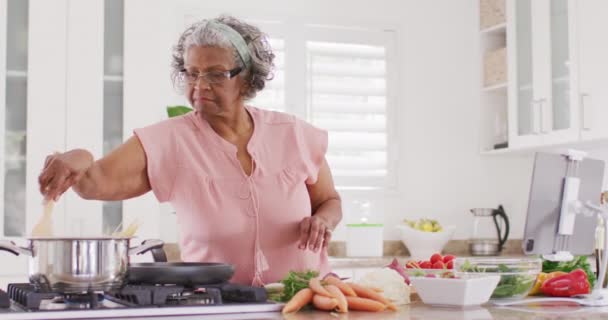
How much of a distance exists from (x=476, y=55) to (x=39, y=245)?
3.75 meters

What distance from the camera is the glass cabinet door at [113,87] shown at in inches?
151

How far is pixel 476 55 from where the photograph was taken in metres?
5.05

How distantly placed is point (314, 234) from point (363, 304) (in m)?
0.45

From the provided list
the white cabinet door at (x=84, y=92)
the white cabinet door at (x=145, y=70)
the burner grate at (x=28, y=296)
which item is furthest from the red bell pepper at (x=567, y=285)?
the white cabinet door at (x=84, y=92)

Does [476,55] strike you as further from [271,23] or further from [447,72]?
[271,23]

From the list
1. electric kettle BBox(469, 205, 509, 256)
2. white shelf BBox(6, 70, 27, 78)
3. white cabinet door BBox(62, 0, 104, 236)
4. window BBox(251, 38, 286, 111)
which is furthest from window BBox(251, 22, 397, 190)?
white shelf BBox(6, 70, 27, 78)

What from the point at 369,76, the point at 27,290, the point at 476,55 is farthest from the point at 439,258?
the point at 476,55

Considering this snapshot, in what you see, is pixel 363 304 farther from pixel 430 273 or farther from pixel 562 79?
pixel 562 79

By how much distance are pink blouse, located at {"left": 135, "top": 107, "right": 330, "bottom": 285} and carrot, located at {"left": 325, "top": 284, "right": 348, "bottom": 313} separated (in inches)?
23.2

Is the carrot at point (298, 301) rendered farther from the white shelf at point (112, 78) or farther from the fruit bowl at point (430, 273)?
the white shelf at point (112, 78)

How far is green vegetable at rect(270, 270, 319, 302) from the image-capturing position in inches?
69.4

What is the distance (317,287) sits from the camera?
66.9 inches

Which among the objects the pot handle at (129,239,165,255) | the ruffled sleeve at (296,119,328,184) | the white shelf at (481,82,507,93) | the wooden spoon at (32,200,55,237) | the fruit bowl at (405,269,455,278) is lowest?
the fruit bowl at (405,269,455,278)

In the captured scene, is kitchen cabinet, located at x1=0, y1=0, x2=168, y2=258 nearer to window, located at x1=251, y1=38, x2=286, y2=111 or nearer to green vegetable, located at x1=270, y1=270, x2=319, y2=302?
window, located at x1=251, y1=38, x2=286, y2=111
